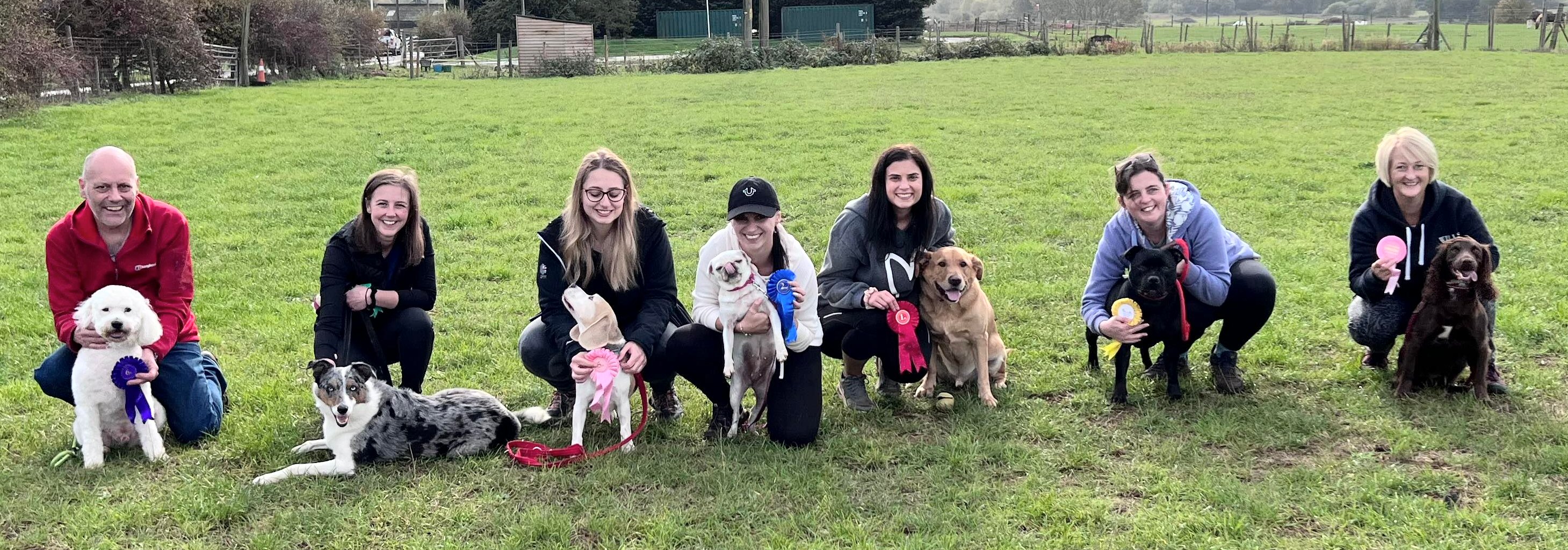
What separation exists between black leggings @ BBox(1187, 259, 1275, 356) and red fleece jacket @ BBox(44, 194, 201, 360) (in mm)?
4755

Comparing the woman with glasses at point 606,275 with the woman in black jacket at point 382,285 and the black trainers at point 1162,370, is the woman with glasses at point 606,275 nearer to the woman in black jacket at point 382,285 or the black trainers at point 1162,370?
the woman in black jacket at point 382,285

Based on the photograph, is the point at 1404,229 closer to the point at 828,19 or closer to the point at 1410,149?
the point at 1410,149

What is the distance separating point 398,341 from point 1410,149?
5.00 meters

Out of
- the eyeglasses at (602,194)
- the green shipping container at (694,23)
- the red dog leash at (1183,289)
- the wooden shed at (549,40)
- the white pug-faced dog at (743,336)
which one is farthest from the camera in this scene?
the green shipping container at (694,23)

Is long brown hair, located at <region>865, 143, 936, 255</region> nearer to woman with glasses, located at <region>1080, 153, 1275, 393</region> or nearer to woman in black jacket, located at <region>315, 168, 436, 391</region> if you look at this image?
woman with glasses, located at <region>1080, 153, 1275, 393</region>

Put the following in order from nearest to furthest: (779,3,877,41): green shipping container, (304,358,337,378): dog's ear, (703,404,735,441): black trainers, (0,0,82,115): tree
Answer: (304,358,337,378): dog's ear < (703,404,735,441): black trainers < (0,0,82,115): tree < (779,3,877,41): green shipping container

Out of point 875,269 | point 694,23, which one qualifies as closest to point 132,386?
point 875,269

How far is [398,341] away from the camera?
5.04 meters

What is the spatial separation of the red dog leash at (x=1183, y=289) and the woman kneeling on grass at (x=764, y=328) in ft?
5.65

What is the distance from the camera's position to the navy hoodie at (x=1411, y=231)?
5.04m

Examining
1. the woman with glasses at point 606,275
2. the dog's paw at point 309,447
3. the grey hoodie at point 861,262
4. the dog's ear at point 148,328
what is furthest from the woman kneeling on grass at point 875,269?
the dog's ear at point 148,328

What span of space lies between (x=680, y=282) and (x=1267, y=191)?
6.74m

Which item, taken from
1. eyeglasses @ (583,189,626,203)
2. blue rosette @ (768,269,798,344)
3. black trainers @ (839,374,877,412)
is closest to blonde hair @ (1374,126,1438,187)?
black trainers @ (839,374,877,412)

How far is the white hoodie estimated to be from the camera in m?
4.65
